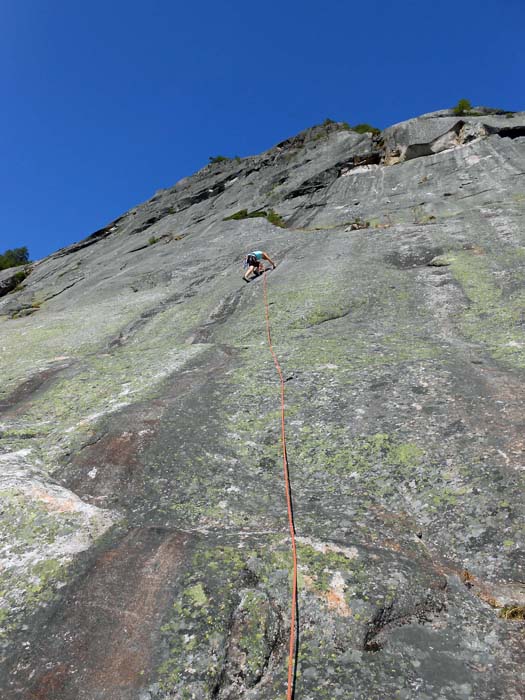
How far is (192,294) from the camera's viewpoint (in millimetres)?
19250

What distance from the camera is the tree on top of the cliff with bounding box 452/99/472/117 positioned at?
35.0m

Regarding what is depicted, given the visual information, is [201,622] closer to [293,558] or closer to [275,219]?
[293,558]

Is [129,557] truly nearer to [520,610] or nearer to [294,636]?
[294,636]

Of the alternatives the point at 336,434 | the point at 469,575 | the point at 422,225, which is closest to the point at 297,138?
the point at 422,225

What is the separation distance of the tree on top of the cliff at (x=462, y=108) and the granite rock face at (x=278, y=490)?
22568 millimetres

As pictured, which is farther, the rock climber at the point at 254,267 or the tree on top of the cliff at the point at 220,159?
the tree on top of the cliff at the point at 220,159

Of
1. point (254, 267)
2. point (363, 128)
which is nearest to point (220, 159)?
point (363, 128)

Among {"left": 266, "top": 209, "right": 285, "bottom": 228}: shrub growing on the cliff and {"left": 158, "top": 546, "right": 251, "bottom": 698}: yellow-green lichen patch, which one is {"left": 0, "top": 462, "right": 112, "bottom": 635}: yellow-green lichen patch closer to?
{"left": 158, "top": 546, "right": 251, "bottom": 698}: yellow-green lichen patch

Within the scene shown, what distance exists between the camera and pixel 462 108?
1409 inches

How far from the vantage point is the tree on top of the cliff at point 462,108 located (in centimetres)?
3503

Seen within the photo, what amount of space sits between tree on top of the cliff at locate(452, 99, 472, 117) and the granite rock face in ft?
74.0

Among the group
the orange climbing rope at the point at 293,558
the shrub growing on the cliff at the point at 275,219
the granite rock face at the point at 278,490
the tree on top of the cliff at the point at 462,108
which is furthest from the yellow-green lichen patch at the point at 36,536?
the tree on top of the cliff at the point at 462,108

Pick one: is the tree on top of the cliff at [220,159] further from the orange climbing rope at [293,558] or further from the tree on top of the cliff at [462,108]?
the orange climbing rope at [293,558]

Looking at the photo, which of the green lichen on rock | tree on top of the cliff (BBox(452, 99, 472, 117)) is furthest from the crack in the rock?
tree on top of the cliff (BBox(452, 99, 472, 117))
